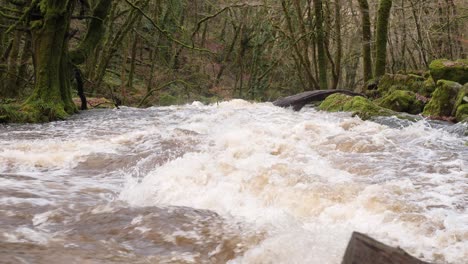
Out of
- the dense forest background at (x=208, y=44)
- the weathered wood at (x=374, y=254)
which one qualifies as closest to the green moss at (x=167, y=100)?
the dense forest background at (x=208, y=44)

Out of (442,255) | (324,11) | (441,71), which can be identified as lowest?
(442,255)

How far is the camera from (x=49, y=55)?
1260 cm

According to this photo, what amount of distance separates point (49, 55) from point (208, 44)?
64.2ft

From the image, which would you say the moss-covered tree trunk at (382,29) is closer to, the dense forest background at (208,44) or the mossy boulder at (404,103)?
the dense forest background at (208,44)

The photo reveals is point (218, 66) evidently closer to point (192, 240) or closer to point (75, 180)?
point (75, 180)

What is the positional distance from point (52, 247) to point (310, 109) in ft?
37.9

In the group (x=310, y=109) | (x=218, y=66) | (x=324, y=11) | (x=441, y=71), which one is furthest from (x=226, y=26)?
(x=441, y=71)

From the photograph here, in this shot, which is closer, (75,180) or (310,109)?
(75,180)

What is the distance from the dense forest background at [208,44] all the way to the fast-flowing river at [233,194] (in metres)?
4.87

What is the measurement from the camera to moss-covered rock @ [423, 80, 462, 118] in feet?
36.2

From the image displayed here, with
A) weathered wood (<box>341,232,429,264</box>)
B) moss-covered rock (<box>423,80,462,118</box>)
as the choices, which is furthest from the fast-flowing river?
moss-covered rock (<box>423,80,462,118</box>)

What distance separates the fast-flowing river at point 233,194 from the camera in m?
3.95

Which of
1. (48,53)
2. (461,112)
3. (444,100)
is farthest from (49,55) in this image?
(461,112)

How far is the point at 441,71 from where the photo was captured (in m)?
12.8
